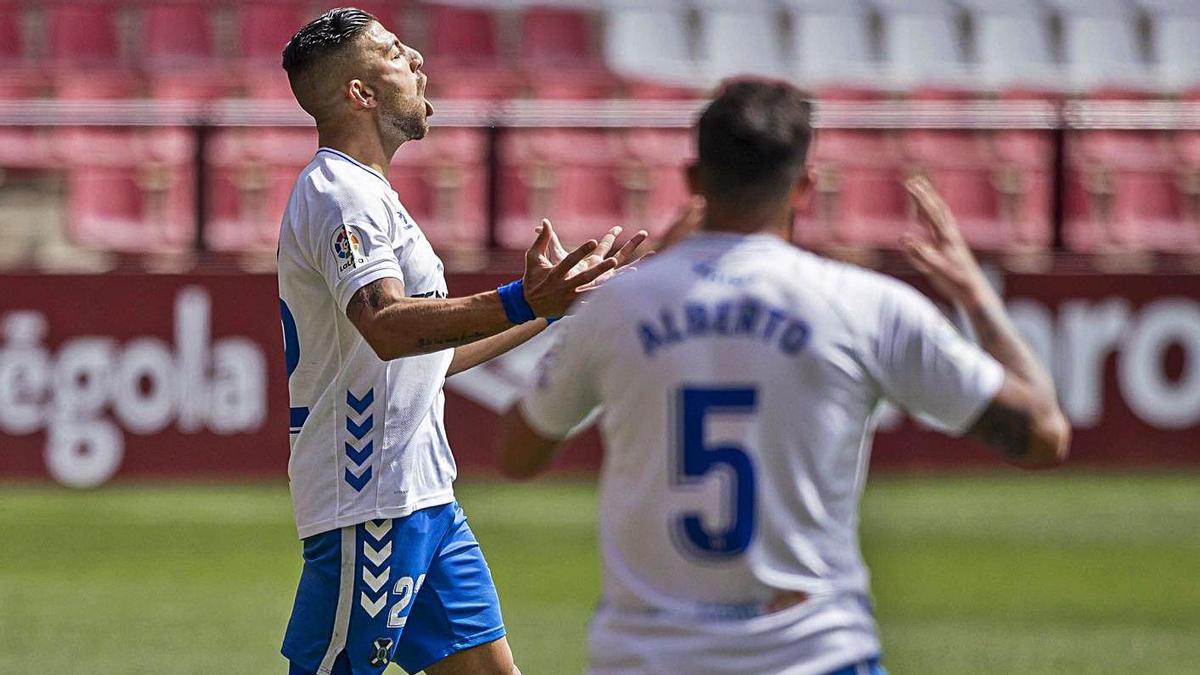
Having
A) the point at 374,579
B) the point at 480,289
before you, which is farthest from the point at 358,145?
the point at 480,289

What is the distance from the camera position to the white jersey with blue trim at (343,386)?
4.38m

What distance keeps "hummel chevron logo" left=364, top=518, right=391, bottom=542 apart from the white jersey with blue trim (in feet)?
0.05

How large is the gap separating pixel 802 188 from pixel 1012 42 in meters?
15.0

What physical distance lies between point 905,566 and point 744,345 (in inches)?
303

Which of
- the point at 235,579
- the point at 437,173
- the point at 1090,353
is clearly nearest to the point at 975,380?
the point at 235,579

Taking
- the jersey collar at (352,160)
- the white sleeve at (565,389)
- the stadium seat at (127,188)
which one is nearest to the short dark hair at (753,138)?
the white sleeve at (565,389)

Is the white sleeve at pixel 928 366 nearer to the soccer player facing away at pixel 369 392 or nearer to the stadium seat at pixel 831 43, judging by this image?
the soccer player facing away at pixel 369 392

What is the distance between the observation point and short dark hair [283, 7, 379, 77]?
455 centimetres

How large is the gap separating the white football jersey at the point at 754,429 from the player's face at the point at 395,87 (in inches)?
57.9

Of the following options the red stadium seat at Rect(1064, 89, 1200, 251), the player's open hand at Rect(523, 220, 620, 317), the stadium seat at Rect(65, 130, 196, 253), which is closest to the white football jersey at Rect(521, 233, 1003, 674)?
the player's open hand at Rect(523, 220, 620, 317)

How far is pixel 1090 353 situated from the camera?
12656 millimetres

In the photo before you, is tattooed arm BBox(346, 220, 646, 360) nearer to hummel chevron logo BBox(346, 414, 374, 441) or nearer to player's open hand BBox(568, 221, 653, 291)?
player's open hand BBox(568, 221, 653, 291)

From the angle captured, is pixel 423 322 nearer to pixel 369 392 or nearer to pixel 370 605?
pixel 369 392

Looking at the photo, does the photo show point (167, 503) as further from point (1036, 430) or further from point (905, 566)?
point (1036, 430)
